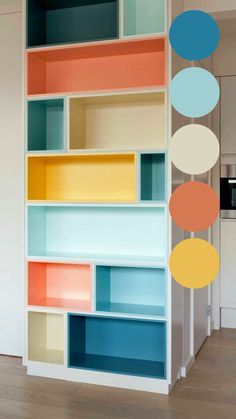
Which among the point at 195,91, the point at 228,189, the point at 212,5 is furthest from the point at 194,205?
the point at 228,189

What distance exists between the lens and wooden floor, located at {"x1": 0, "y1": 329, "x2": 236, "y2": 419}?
253cm

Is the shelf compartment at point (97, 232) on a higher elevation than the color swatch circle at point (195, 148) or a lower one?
lower

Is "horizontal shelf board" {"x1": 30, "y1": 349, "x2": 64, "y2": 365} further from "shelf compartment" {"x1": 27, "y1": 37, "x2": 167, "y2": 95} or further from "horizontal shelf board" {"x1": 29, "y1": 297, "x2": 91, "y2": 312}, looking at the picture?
"shelf compartment" {"x1": 27, "y1": 37, "x2": 167, "y2": 95}

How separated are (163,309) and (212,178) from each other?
1.59 m

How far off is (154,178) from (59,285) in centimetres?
100

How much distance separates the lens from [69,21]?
3.17m

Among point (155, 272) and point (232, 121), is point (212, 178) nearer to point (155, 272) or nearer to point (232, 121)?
point (232, 121)

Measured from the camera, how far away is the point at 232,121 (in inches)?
163

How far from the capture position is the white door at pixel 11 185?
3.38 m

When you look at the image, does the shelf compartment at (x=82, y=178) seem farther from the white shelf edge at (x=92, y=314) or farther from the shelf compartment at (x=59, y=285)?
the white shelf edge at (x=92, y=314)

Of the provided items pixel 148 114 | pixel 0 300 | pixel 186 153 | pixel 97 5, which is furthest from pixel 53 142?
pixel 186 153

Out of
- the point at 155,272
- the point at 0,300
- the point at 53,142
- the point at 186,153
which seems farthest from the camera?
the point at 0,300

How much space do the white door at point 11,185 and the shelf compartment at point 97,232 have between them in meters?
0.26

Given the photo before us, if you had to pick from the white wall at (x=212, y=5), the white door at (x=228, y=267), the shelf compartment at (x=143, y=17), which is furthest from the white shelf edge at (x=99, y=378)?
the white wall at (x=212, y=5)
